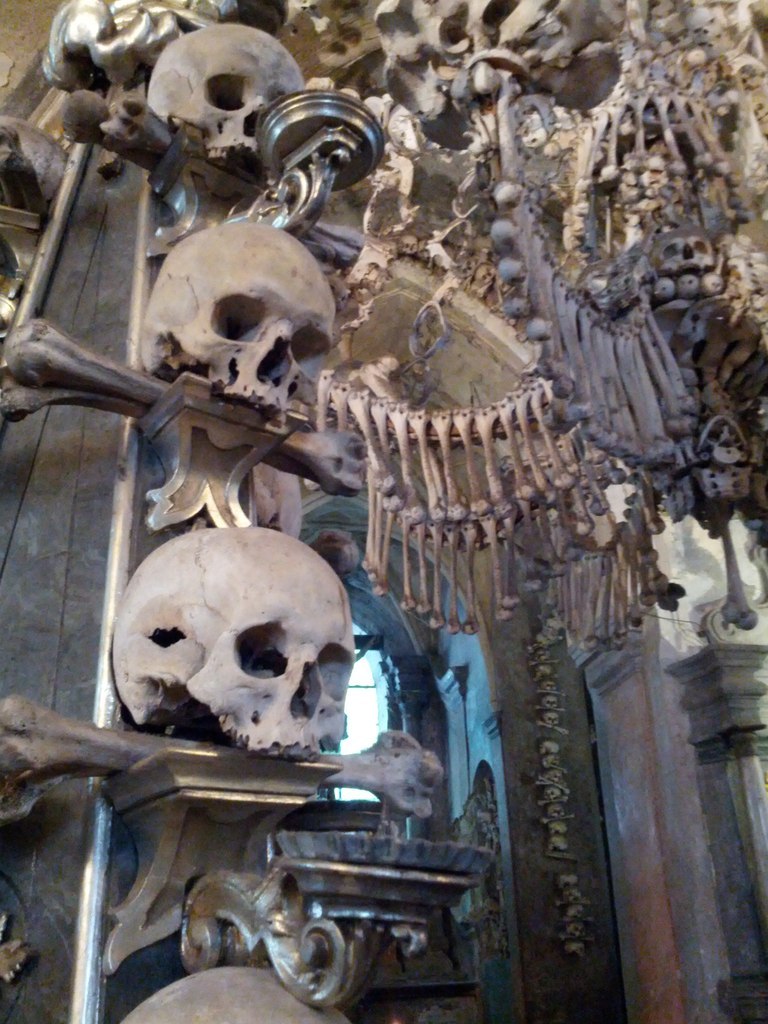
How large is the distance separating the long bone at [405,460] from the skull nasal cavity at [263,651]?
2513 mm

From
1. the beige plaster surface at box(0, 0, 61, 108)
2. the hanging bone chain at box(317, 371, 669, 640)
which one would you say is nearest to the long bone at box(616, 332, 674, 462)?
the hanging bone chain at box(317, 371, 669, 640)

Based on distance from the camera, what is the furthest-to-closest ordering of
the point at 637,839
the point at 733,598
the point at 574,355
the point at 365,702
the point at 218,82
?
the point at 365,702, the point at 637,839, the point at 733,598, the point at 574,355, the point at 218,82

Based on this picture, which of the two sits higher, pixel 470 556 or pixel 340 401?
pixel 340 401

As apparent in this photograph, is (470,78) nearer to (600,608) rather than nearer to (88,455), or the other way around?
(88,455)

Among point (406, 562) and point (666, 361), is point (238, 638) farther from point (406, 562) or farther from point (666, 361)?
point (406, 562)

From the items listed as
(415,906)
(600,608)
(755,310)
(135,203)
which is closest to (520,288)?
(135,203)

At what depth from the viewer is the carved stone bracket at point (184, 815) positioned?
0.82 m

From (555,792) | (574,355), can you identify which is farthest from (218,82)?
(555,792)

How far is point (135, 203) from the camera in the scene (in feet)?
4.27

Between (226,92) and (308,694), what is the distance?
0.79m

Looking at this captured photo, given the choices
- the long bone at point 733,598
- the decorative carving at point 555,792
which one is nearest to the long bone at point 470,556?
the long bone at point 733,598

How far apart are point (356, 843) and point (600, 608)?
293cm

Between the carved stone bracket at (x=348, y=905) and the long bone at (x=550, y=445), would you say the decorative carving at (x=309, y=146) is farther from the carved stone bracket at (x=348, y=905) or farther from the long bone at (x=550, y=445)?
the long bone at (x=550, y=445)

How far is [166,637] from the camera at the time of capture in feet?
3.01
